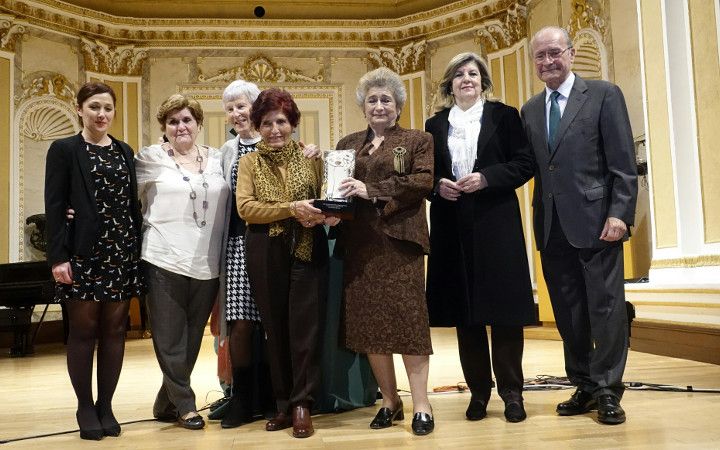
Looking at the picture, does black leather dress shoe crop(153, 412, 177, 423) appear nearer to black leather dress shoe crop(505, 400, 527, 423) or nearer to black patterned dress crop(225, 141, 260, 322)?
black patterned dress crop(225, 141, 260, 322)

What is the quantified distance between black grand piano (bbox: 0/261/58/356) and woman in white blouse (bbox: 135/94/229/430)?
4.43 meters

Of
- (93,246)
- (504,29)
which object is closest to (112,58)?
(504,29)

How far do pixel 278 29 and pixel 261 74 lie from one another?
677 millimetres

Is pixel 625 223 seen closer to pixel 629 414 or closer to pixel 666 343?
pixel 629 414

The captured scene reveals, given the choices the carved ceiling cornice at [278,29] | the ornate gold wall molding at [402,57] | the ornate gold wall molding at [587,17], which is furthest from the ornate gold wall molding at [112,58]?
the ornate gold wall molding at [587,17]

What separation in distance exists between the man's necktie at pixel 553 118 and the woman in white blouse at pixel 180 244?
1.44 metres

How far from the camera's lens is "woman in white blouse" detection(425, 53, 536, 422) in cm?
284

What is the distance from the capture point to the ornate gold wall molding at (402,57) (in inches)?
384

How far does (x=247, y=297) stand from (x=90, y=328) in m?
0.64

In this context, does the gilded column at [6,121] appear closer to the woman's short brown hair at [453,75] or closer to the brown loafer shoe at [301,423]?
the brown loafer shoe at [301,423]

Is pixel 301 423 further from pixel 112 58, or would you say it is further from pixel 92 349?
pixel 112 58

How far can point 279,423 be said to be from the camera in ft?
9.40

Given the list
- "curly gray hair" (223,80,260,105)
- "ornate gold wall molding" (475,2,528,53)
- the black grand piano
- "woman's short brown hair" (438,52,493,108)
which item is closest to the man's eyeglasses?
"woman's short brown hair" (438,52,493,108)

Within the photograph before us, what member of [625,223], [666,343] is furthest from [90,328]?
[666,343]
